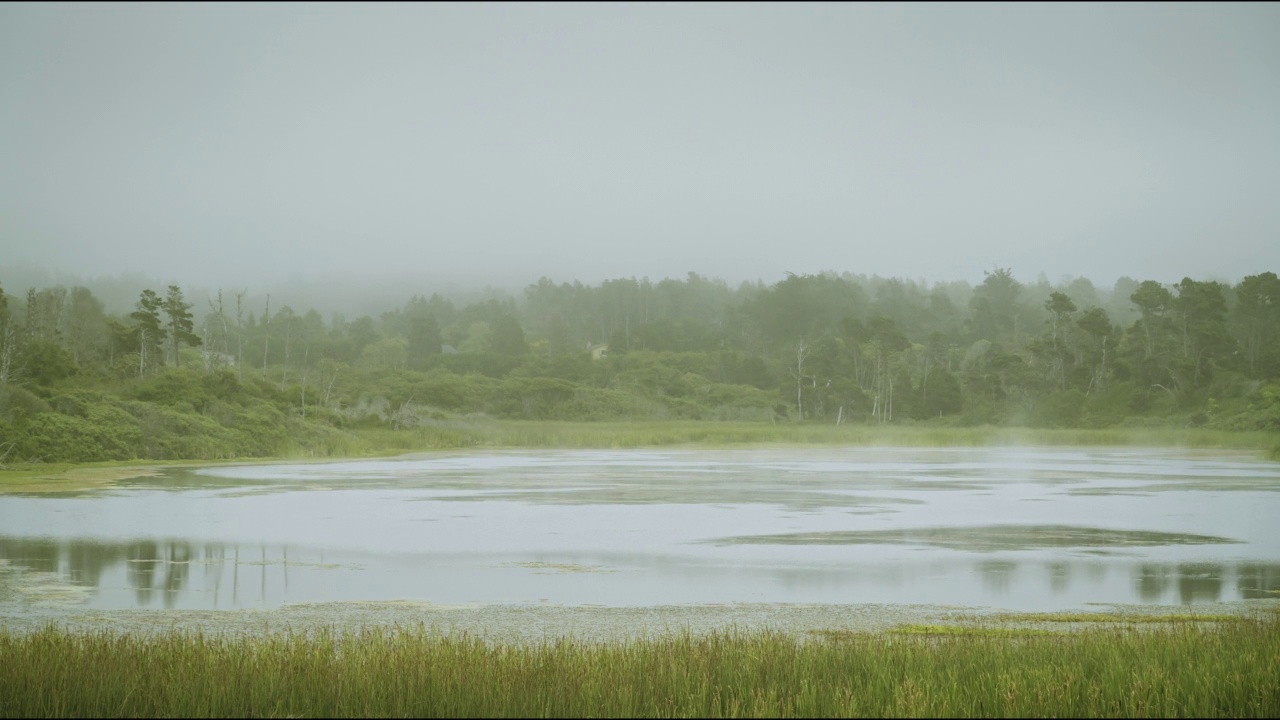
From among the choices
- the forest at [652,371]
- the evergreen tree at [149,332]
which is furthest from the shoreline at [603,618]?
the evergreen tree at [149,332]

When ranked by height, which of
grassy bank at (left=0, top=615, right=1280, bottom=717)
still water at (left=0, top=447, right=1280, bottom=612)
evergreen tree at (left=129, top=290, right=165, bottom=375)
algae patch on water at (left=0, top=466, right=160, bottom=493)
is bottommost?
algae patch on water at (left=0, top=466, right=160, bottom=493)

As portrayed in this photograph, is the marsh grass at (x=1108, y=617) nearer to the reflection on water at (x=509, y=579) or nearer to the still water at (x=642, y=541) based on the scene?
the still water at (x=642, y=541)

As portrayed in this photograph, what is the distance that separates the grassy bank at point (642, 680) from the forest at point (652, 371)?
93.1 feet

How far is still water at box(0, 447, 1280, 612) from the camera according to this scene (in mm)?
13133

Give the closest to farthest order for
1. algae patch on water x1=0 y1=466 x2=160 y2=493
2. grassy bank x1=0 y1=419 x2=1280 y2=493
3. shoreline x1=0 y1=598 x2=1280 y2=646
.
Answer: shoreline x1=0 y1=598 x2=1280 y2=646, algae patch on water x1=0 y1=466 x2=160 y2=493, grassy bank x1=0 y1=419 x2=1280 y2=493

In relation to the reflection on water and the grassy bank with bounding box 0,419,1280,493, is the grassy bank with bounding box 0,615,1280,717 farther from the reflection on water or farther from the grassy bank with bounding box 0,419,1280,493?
the grassy bank with bounding box 0,419,1280,493

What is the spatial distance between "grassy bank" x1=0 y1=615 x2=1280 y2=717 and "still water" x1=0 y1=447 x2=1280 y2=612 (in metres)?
3.89

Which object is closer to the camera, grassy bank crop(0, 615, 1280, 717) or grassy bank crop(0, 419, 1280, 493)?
grassy bank crop(0, 615, 1280, 717)

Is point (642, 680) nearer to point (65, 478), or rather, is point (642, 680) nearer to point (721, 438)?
point (65, 478)

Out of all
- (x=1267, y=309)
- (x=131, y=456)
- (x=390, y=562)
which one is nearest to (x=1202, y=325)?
(x=1267, y=309)

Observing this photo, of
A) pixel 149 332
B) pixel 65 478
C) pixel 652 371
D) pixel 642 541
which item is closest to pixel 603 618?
pixel 642 541

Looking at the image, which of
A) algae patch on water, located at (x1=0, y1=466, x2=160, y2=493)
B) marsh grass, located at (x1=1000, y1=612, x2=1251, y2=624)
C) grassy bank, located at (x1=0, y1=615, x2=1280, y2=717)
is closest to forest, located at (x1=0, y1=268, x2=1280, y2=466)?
algae patch on water, located at (x1=0, y1=466, x2=160, y2=493)

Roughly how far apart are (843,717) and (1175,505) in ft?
62.8

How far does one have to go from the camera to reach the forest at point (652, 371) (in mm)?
41906
